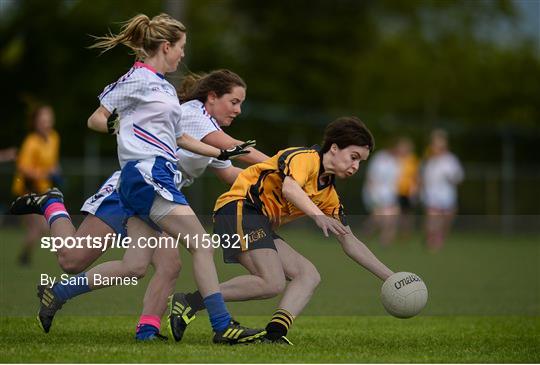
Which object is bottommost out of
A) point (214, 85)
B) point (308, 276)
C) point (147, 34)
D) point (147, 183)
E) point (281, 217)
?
point (308, 276)

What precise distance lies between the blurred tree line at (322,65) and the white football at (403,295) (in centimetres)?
1935

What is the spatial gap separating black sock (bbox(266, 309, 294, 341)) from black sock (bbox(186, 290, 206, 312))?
1.85 feet

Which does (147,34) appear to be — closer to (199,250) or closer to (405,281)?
(199,250)

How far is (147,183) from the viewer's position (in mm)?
6777

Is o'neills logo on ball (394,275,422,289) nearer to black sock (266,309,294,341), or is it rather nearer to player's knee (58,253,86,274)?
black sock (266,309,294,341)

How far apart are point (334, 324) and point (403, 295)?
1.76 m

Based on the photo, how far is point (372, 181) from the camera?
23.7 meters

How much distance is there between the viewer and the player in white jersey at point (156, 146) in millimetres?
6812

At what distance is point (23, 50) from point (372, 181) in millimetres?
11927

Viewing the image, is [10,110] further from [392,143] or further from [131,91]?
[131,91]

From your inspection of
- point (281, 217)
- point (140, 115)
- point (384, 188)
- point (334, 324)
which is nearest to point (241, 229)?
point (281, 217)

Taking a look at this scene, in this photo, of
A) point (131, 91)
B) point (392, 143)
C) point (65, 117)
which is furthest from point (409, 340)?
point (65, 117)

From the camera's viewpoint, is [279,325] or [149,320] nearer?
[279,325]

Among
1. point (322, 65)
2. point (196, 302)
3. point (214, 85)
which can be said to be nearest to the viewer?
point (196, 302)
